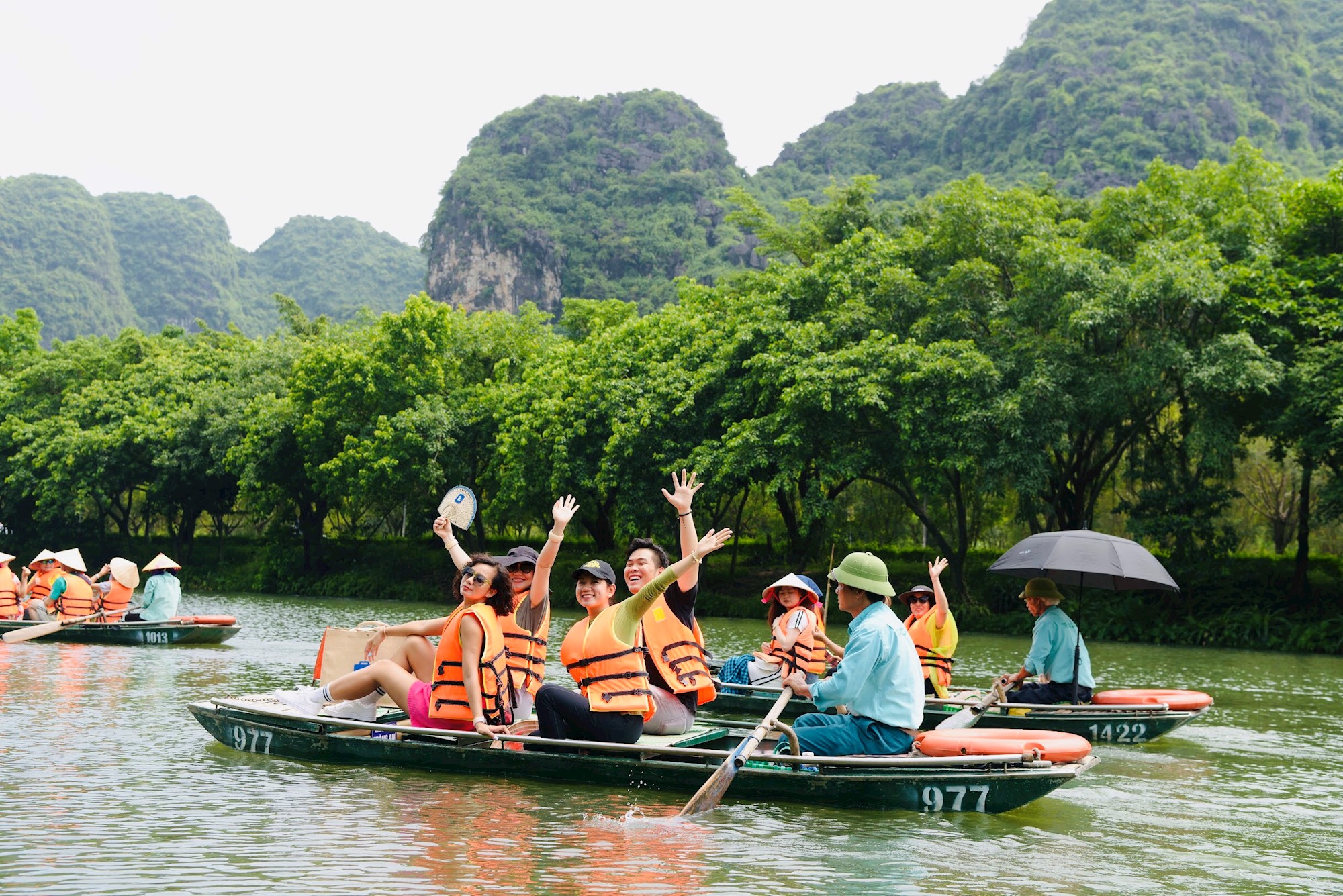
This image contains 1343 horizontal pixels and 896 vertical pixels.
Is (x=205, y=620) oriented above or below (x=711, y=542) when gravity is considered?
below

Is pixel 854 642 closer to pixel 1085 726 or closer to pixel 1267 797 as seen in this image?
pixel 1267 797

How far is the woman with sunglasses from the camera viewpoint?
8.41 metres

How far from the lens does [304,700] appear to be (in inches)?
388

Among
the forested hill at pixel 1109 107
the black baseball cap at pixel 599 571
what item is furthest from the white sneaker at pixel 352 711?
the forested hill at pixel 1109 107

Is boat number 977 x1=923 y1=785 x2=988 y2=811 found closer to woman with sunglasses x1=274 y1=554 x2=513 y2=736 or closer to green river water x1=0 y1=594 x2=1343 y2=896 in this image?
green river water x1=0 y1=594 x2=1343 y2=896

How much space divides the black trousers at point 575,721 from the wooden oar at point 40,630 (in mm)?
11893

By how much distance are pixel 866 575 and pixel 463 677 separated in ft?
10.4

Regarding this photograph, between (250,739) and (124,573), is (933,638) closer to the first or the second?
(250,739)

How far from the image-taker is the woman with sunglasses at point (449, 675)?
8414mm

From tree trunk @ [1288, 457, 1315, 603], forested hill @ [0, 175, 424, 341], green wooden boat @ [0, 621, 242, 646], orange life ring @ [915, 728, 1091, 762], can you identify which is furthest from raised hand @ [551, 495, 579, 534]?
forested hill @ [0, 175, 424, 341]

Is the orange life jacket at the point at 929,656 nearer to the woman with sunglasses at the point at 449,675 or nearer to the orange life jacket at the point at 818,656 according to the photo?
the orange life jacket at the point at 818,656

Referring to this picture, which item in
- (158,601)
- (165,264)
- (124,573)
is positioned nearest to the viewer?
(158,601)

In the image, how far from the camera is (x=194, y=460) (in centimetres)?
3931

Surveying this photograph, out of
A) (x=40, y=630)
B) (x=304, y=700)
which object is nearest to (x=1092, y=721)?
(x=304, y=700)
